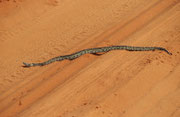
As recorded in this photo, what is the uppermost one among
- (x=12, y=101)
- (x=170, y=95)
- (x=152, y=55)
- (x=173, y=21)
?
(x=173, y=21)

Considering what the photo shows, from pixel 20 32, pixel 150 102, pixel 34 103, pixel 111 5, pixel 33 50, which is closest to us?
pixel 150 102

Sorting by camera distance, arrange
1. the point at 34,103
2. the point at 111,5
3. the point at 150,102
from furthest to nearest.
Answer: the point at 111,5
the point at 34,103
the point at 150,102

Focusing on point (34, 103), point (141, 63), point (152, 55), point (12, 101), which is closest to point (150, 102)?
point (141, 63)

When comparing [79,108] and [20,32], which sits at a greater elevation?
[20,32]

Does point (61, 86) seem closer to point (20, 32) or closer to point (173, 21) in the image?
point (20, 32)

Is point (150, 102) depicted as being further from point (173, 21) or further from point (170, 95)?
point (173, 21)

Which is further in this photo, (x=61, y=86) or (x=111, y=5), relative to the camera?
(x=111, y=5)

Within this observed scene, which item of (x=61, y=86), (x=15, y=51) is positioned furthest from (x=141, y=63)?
(x=15, y=51)
